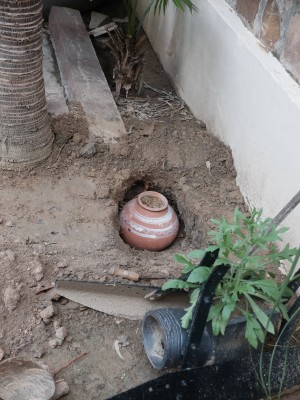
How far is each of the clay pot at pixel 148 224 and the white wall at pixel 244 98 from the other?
1.65 feet

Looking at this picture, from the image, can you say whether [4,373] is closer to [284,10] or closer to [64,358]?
[64,358]

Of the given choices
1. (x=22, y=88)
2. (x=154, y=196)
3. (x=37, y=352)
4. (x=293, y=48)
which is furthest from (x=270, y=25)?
(x=37, y=352)

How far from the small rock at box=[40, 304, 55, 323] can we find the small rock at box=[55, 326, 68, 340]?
0.07m

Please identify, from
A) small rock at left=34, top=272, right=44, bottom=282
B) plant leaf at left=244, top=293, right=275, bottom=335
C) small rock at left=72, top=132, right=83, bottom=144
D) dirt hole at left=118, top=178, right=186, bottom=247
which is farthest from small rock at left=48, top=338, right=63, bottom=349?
small rock at left=72, top=132, right=83, bottom=144

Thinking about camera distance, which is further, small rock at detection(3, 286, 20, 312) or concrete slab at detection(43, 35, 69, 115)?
concrete slab at detection(43, 35, 69, 115)

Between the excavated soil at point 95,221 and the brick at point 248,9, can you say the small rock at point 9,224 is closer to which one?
the excavated soil at point 95,221

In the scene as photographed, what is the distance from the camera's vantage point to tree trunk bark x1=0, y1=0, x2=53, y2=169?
2.85 metres

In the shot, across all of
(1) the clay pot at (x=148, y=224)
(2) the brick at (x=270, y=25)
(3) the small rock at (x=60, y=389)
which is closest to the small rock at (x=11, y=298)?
(3) the small rock at (x=60, y=389)

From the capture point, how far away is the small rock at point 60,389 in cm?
218

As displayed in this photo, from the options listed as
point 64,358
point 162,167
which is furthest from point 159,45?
point 64,358

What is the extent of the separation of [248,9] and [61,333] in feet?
7.24

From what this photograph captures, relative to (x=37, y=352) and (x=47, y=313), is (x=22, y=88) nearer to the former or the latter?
(x=47, y=313)

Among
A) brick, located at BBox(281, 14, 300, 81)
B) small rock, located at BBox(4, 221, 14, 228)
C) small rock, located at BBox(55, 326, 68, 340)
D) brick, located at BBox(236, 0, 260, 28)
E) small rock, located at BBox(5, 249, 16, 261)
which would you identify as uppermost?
brick, located at BBox(281, 14, 300, 81)

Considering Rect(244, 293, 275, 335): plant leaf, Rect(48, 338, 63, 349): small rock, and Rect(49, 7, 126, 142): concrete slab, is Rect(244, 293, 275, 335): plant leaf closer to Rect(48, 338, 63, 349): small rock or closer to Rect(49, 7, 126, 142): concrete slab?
Rect(48, 338, 63, 349): small rock
